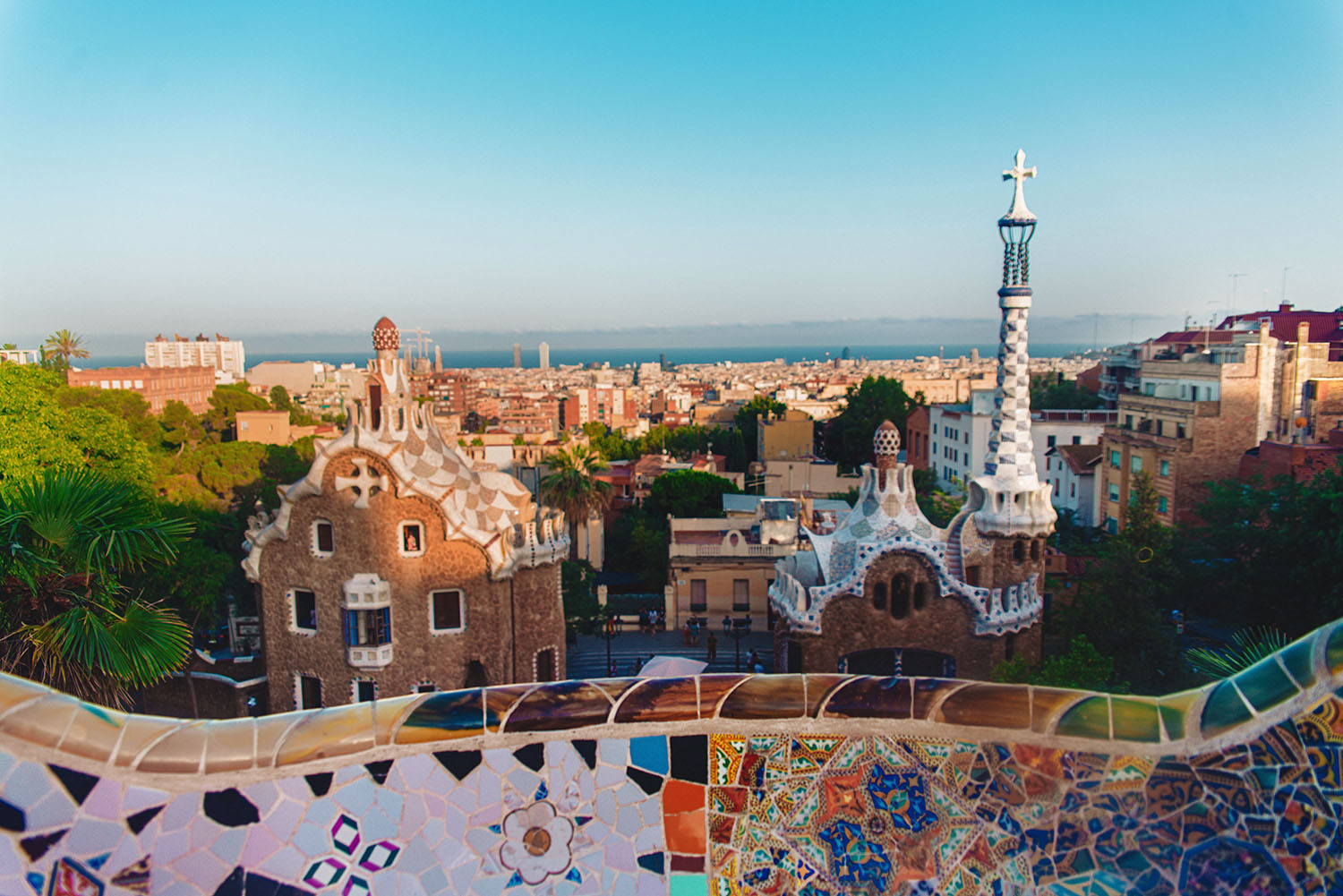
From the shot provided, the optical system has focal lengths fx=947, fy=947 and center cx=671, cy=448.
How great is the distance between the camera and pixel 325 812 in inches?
186

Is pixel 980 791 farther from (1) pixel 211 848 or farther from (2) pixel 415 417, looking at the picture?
(2) pixel 415 417

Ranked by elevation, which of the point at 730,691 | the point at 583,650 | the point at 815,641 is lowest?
the point at 583,650

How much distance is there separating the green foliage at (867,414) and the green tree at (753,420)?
8.85 meters

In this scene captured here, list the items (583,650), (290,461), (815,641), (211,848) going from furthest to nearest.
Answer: (290,461) < (583,650) < (815,641) < (211,848)

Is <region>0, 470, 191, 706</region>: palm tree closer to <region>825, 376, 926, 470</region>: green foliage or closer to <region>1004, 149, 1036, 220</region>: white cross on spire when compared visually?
<region>1004, 149, 1036, 220</region>: white cross on spire

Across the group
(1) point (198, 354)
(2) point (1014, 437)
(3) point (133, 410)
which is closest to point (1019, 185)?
(2) point (1014, 437)

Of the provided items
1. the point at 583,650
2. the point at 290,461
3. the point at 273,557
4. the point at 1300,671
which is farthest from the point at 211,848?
the point at 290,461

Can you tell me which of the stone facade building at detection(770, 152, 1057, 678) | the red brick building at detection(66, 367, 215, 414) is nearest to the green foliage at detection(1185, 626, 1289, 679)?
the stone facade building at detection(770, 152, 1057, 678)

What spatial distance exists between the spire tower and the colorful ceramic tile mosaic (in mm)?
14040

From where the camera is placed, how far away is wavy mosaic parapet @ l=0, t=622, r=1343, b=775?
14.9 ft

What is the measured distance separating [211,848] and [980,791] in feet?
12.5

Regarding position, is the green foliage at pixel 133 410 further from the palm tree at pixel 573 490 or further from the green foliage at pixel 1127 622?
the green foliage at pixel 1127 622

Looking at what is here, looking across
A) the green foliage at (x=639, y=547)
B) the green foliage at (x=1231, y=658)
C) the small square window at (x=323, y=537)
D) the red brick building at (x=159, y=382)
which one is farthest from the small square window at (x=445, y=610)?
the red brick building at (x=159, y=382)

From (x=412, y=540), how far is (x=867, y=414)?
54.7 m
